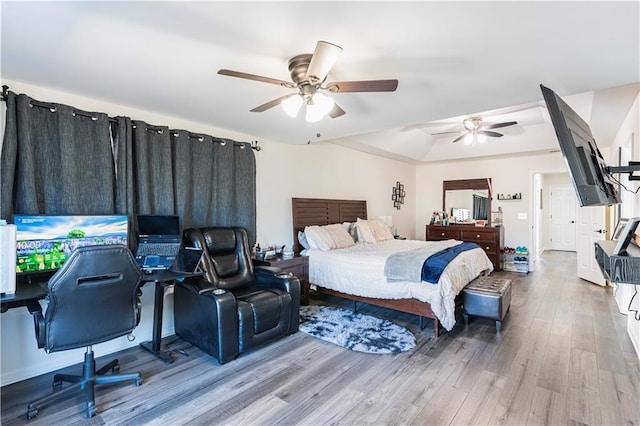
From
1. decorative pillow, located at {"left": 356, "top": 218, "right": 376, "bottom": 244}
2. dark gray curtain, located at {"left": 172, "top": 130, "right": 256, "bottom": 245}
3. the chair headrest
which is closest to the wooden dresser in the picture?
decorative pillow, located at {"left": 356, "top": 218, "right": 376, "bottom": 244}

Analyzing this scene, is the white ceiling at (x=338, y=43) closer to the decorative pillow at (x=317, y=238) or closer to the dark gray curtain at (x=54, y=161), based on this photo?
the dark gray curtain at (x=54, y=161)

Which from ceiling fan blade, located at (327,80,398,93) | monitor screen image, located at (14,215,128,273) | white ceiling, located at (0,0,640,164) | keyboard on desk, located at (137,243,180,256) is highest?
white ceiling, located at (0,0,640,164)

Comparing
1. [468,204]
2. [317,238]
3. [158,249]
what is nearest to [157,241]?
[158,249]

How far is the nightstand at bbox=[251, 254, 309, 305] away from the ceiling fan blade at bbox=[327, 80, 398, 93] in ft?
7.71

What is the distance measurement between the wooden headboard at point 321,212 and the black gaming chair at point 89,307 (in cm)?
268

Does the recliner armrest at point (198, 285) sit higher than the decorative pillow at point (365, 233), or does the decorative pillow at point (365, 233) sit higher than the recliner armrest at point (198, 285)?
the decorative pillow at point (365, 233)

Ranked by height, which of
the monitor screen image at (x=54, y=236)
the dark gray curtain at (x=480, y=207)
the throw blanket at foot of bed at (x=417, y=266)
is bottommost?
the throw blanket at foot of bed at (x=417, y=266)

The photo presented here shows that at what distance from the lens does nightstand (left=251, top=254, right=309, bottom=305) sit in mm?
3929

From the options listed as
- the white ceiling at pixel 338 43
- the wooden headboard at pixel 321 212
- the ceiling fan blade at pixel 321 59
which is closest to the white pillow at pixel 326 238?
the wooden headboard at pixel 321 212

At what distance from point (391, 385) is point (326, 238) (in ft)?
7.60

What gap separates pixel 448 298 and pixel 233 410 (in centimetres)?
216

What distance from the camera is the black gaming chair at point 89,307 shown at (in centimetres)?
197

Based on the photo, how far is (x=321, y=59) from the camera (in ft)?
5.98

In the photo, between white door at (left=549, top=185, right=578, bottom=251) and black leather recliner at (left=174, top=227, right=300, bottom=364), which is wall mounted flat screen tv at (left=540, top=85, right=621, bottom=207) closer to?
black leather recliner at (left=174, top=227, right=300, bottom=364)
